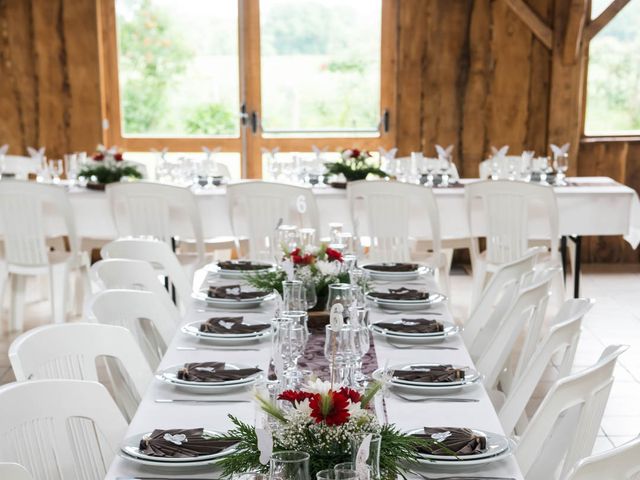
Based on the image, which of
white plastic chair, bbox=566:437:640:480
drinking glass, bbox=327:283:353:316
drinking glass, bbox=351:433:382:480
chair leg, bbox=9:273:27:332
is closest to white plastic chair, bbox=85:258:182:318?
drinking glass, bbox=327:283:353:316

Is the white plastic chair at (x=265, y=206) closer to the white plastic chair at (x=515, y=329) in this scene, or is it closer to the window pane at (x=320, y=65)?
the white plastic chair at (x=515, y=329)

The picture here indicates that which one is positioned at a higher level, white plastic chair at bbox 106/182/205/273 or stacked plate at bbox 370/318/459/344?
white plastic chair at bbox 106/182/205/273

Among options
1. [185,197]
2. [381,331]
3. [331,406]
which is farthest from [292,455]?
[185,197]

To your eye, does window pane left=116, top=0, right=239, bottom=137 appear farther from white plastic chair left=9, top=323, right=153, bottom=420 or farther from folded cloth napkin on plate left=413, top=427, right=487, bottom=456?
folded cloth napkin on plate left=413, top=427, right=487, bottom=456

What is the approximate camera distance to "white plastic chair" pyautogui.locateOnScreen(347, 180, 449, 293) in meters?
5.71

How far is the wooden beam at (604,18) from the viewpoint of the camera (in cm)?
764

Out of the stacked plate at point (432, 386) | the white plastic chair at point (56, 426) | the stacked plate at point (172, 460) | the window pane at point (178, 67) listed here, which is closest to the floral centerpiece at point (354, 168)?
the window pane at point (178, 67)

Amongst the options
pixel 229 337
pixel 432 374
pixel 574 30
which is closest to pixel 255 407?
pixel 432 374

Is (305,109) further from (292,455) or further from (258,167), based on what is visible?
(292,455)

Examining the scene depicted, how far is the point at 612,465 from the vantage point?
6.36 feet

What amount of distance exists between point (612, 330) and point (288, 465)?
4.71 metres

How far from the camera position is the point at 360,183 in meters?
5.75

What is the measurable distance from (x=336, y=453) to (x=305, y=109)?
648 centimetres

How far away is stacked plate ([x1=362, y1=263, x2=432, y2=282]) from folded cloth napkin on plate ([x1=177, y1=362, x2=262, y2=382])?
1.49 meters
